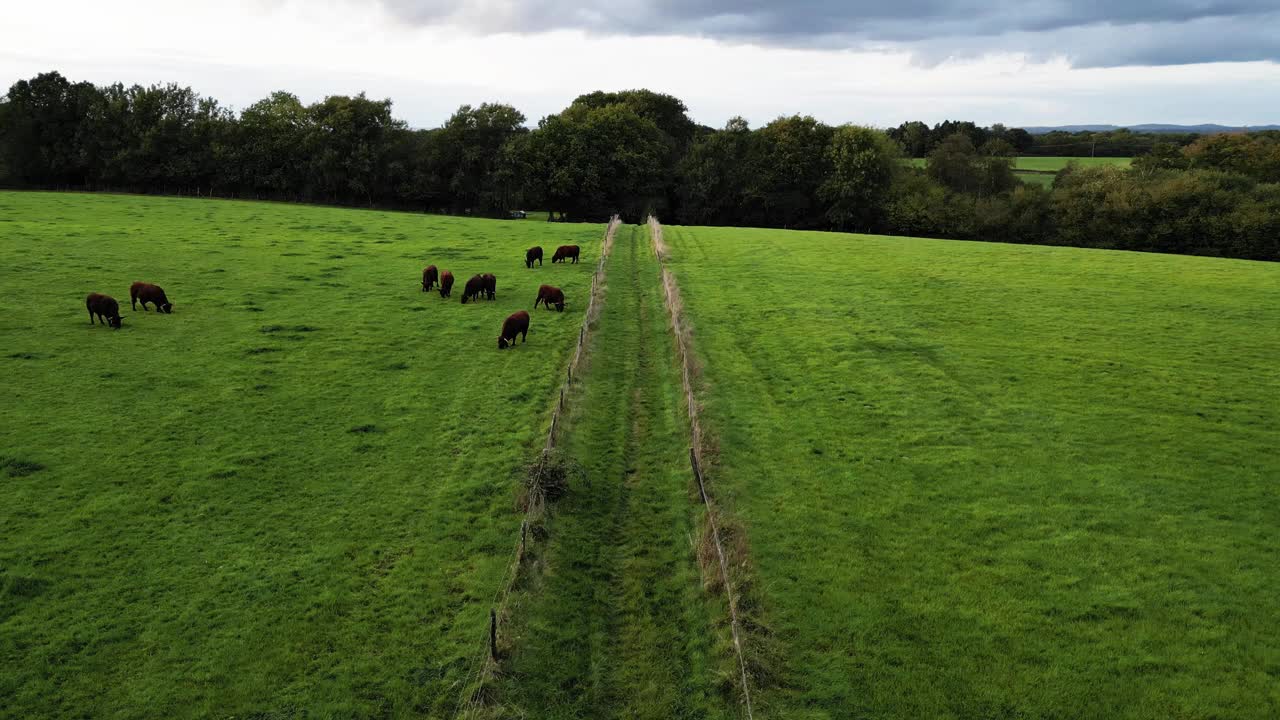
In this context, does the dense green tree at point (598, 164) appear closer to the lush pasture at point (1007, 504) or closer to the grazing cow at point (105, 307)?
the lush pasture at point (1007, 504)

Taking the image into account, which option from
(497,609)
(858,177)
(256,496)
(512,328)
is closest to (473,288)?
(512,328)

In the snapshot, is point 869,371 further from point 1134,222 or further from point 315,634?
point 1134,222

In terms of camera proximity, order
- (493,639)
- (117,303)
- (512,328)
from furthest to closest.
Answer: (117,303)
(512,328)
(493,639)

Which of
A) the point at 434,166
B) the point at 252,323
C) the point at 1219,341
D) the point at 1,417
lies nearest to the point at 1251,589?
the point at 1219,341

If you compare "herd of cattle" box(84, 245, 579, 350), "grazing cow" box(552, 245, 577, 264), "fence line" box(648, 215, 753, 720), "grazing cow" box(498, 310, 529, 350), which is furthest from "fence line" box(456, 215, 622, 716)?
"grazing cow" box(552, 245, 577, 264)

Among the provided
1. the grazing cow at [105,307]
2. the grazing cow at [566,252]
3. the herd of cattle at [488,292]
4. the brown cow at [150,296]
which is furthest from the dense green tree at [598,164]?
the grazing cow at [105,307]

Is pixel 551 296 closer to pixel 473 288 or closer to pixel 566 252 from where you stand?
pixel 473 288

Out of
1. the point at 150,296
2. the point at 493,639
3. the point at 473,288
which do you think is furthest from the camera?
the point at 473,288
